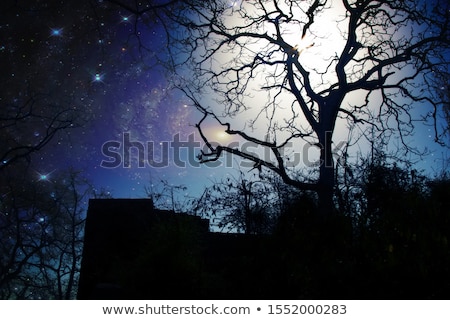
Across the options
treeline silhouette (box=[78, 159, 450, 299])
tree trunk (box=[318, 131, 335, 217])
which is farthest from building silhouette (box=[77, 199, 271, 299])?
tree trunk (box=[318, 131, 335, 217])

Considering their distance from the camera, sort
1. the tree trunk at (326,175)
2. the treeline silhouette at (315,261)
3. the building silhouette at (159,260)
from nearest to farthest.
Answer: the treeline silhouette at (315,261) < the building silhouette at (159,260) < the tree trunk at (326,175)

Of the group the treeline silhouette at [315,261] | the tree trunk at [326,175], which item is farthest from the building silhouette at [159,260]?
the tree trunk at [326,175]

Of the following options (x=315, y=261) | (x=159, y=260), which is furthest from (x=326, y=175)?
(x=159, y=260)

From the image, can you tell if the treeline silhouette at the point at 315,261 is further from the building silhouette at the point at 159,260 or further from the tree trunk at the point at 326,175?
the tree trunk at the point at 326,175

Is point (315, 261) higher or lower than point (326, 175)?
lower

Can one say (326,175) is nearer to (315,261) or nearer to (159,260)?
(315,261)

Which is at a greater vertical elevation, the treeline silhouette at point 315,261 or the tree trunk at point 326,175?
the tree trunk at point 326,175

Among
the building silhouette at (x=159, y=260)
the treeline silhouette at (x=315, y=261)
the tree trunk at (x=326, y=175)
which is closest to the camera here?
the treeline silhouette at (x=315, y=261)

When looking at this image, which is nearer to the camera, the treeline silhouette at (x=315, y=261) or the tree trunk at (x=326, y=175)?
the treeline silhouette at (x=315, y=261)

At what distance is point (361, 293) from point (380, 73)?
7.50 m

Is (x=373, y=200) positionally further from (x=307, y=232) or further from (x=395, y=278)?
(x=395, y=278)

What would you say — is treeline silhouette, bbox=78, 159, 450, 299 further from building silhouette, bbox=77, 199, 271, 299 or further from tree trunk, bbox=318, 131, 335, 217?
tree trunk, bbox=318, 131, 335, 217
